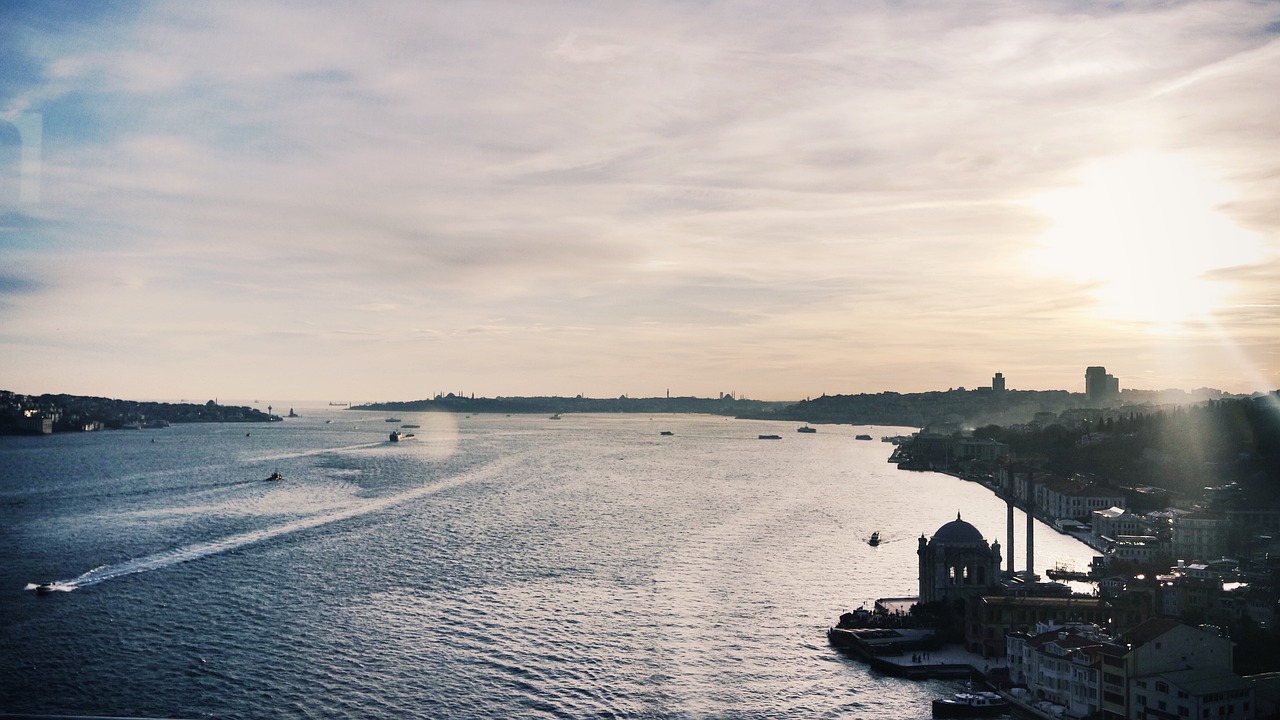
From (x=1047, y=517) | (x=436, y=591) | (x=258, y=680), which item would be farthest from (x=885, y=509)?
(x=258, y=680)

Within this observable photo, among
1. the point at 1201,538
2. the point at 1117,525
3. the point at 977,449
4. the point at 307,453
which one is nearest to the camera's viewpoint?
the point at 1201,538

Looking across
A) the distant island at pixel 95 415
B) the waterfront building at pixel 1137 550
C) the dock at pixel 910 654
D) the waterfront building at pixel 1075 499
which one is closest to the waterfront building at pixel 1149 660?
the dock at pixel 910 654

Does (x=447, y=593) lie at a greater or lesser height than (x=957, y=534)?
lesser

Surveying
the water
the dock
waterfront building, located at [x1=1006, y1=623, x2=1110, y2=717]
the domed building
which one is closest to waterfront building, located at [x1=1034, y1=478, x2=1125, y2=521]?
the water

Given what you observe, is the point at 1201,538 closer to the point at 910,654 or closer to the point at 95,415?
the point at 910,654

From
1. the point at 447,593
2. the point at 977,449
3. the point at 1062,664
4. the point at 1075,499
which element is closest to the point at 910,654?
the point at 1062,664

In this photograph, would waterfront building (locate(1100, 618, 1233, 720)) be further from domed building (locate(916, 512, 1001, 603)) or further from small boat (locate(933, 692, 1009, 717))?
domed building (locate(916, 512, 1001, 603))
